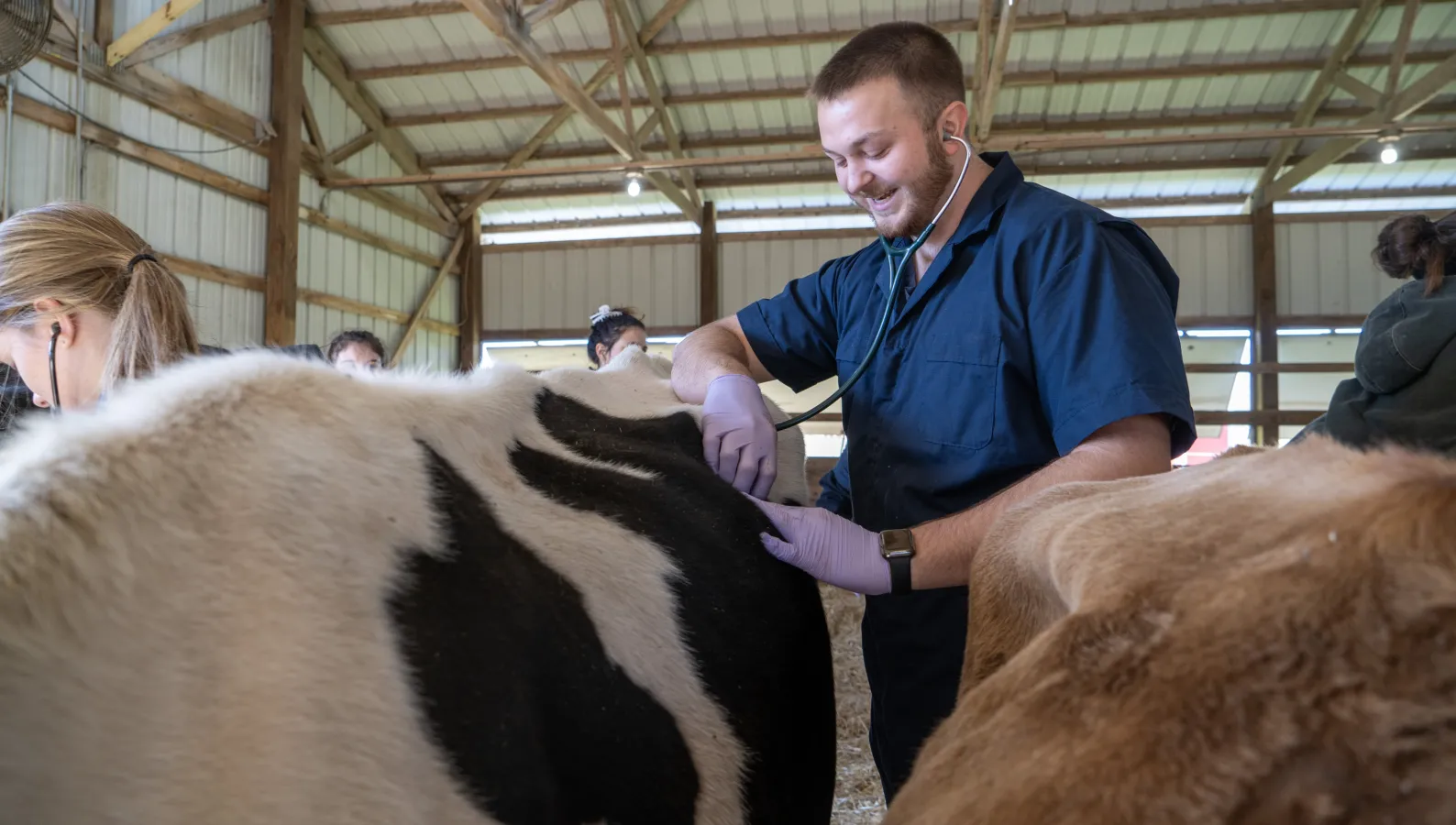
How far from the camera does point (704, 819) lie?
1.14 m

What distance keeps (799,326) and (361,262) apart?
1149cm

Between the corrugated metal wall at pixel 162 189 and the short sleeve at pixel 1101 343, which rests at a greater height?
the corrugated metal wall at pixel 162 189

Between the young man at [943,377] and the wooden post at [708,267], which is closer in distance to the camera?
the young man at [943,377]

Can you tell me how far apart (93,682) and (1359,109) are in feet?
47.9

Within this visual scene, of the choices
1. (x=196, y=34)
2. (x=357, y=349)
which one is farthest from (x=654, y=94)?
(x=357, y=349)

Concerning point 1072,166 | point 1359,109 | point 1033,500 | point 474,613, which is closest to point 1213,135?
point 1072,166

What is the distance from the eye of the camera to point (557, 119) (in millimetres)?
12281

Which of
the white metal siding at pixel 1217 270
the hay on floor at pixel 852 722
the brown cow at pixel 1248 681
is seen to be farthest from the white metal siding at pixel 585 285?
the brown cow at pixel 1248 681

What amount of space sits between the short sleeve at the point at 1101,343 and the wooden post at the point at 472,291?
44.4 feet

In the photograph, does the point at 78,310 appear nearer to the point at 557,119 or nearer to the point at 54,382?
the point at 54,382

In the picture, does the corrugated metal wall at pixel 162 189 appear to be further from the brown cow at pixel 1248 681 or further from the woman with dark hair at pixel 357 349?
the brown cow at pixel 1248 681

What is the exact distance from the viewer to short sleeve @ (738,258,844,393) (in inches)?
97.2

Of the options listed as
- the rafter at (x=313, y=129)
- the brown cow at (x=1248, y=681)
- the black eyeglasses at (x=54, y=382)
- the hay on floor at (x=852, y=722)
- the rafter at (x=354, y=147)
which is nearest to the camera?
the brown cow at (x=1248, y=681)

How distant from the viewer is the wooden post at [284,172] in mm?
9633
